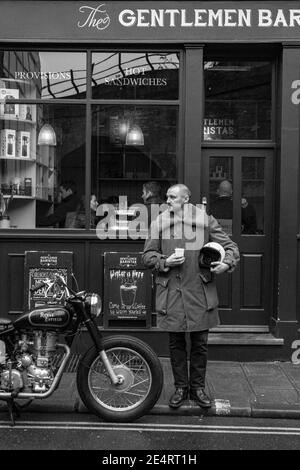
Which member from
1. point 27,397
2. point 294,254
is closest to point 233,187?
point 294,254

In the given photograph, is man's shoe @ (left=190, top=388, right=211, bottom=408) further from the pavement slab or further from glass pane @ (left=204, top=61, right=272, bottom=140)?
glass pane @ (left=204, top=61, right=272, bottom=140)

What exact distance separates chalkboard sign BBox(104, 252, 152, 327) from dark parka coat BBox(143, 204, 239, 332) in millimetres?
1633

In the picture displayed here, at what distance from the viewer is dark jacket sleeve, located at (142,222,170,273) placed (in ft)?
18.2

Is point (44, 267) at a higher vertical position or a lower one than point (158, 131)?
lower

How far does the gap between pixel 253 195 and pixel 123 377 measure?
10.8 ft

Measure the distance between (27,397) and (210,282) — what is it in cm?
193

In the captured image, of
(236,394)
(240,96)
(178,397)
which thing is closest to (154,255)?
(178,397)

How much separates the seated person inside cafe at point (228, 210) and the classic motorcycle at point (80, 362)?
9.30 feet

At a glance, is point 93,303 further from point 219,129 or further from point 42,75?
point 42,75

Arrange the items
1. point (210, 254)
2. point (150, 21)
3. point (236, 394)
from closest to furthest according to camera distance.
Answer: point (210, 254)
point (236, 394)
point (150, 21)

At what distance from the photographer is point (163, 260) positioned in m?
5.54

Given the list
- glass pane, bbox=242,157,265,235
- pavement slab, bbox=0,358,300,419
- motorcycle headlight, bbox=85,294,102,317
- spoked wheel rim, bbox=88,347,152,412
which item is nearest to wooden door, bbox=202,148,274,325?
glass pane, bbox=242,157,265,235

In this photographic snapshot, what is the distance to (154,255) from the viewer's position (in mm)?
5594
